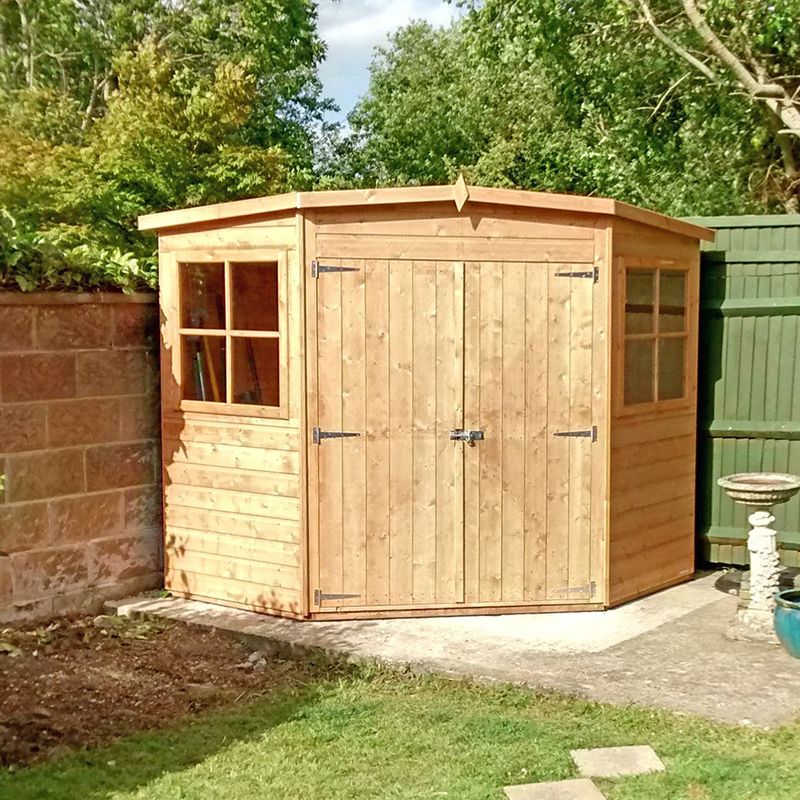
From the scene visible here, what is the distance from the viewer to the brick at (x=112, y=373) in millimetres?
6234

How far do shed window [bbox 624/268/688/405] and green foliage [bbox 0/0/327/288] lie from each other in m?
2.96

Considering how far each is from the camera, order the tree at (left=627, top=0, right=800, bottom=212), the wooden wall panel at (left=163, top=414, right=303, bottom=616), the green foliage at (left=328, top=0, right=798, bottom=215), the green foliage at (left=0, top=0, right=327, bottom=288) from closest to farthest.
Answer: the wooden wall panel at (left=163, top=414, right=303, bottom=616) < the green foliage at (left=0, top=0, right=327, bottom=288) < the tree at (left=627, top=0, right=800, bottom=212) < the green foliage at (left=328, top=0, right=798, bottom=215)

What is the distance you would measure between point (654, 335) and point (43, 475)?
3.67 metres

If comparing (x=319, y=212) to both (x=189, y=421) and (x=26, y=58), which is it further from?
(x=26, y=58)

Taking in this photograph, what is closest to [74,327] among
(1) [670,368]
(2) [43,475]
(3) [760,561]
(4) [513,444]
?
(2) [43,475]

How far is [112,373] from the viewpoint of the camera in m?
6.40

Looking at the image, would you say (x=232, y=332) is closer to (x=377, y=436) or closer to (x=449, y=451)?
(x=377, y=436)

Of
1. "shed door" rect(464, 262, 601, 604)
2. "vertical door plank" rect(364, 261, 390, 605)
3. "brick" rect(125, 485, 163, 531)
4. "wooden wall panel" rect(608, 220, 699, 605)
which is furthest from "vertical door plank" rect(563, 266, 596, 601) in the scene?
"brick" rect(125, 485, 163, 531)

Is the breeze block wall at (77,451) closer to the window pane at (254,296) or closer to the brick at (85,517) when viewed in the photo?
the brick at (85,517)

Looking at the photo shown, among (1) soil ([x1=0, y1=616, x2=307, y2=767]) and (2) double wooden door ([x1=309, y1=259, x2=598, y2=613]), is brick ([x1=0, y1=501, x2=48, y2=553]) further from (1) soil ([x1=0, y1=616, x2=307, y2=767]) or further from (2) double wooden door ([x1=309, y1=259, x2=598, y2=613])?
(2) double wooden door ([x1=309, y1=259, x2=598, y2=613])

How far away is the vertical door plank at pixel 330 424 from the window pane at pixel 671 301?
6.75 ft

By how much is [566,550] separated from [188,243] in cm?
283

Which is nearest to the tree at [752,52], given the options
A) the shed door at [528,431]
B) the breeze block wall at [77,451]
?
the shed door at [528,431]

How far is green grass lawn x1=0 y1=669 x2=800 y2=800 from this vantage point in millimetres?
3879
